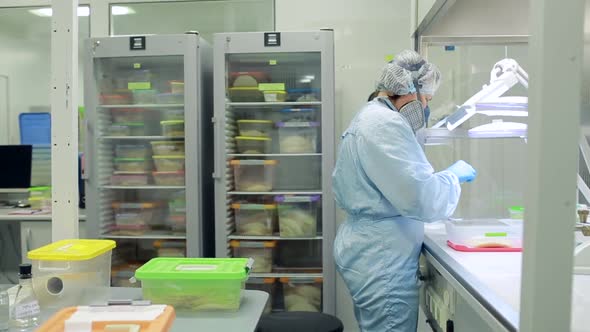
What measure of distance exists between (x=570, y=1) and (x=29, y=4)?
164 inches

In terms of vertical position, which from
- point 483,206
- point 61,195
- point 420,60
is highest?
point 420,60

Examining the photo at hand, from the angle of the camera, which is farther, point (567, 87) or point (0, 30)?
point (0, 30)

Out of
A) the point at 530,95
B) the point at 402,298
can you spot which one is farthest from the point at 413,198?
the point at 530,95

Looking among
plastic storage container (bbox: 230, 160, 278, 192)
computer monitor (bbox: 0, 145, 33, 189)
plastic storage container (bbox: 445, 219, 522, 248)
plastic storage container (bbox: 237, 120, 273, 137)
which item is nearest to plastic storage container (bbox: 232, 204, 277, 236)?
plastic storage container (bbox: 230, 160, 278, 192)

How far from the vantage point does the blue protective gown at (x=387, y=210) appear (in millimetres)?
A: 1854

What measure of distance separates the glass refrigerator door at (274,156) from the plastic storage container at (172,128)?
1.15 ft

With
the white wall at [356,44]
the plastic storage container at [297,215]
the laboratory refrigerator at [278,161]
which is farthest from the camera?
the white wall at [356,44]

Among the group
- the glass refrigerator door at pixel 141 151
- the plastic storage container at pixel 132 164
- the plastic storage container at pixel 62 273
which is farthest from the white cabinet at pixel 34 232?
the plastic storage container at pixel 62 273

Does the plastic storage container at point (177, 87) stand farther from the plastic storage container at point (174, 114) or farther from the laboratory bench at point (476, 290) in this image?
the laboratory bench at point (476, 290)

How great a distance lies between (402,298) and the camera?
1.93 metres

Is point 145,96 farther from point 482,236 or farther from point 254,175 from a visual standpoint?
point 482,236

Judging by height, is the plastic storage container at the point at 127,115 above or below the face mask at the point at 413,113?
above

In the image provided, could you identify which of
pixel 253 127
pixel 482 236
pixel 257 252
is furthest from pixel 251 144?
pixel 482 236

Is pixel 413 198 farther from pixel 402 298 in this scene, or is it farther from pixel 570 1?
pixel 570 1
